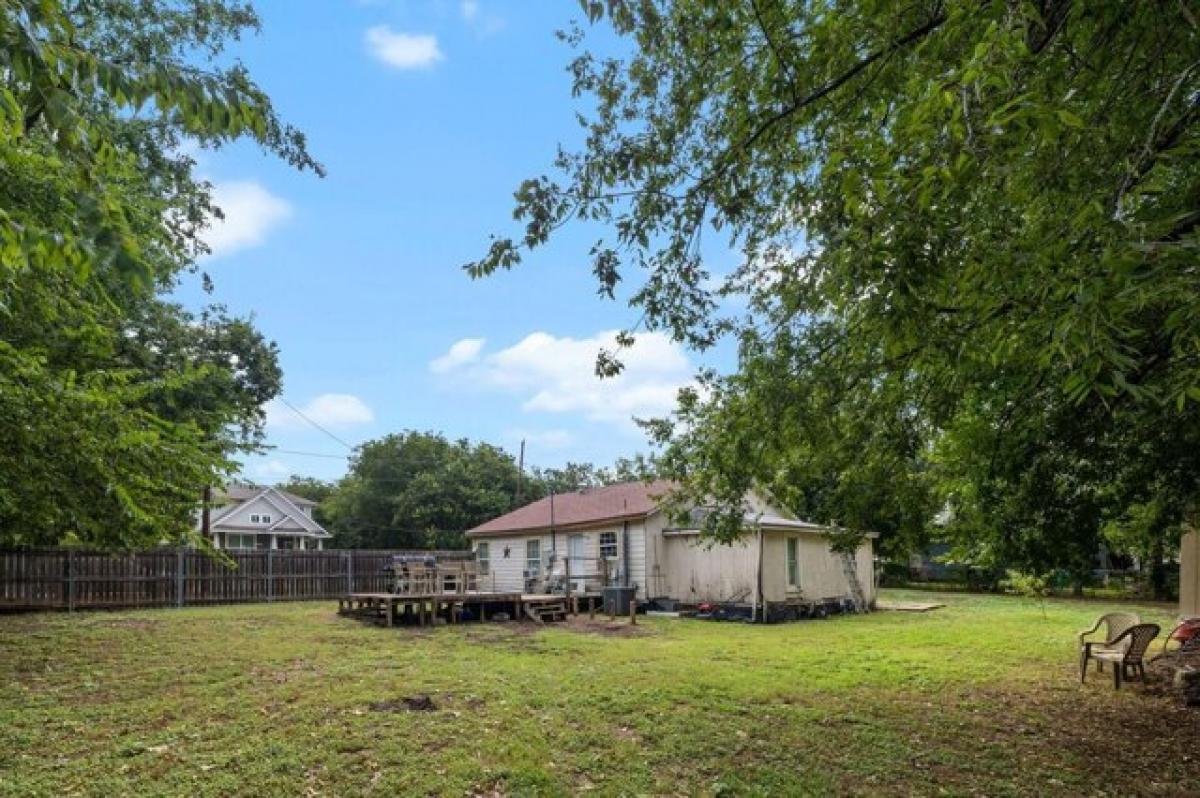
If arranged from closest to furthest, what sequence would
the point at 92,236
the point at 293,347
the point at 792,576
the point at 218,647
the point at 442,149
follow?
the point at 92,236 → the point at 442,149 → the point at 218,647 → the point at 792,576 → the point at 293,347

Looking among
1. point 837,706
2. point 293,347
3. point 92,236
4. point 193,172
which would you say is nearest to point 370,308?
point 293,347

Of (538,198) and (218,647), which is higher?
(538,198)

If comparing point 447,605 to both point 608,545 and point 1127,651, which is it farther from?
point 1127,651

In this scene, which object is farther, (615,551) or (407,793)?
(615,551)

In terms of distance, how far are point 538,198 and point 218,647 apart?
937 centimetres

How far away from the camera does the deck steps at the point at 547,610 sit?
55.5ft

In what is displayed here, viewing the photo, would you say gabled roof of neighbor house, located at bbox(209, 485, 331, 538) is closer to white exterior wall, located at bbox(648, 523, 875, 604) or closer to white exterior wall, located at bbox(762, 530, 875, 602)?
white exterior wall, located at bbox(648, 523, 875, 604)

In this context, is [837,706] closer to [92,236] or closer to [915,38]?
[915,38]

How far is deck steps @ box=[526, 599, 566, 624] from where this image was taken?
1692 cm

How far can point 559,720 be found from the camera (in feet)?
22.9

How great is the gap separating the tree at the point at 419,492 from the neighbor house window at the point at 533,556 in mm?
17499

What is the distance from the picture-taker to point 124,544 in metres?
6.37

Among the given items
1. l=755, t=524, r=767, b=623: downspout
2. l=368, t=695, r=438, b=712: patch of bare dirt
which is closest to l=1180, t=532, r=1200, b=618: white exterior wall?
l=755, t=524, r=767, b=623: downspout

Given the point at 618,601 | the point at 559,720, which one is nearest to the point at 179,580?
the point at 618,601
